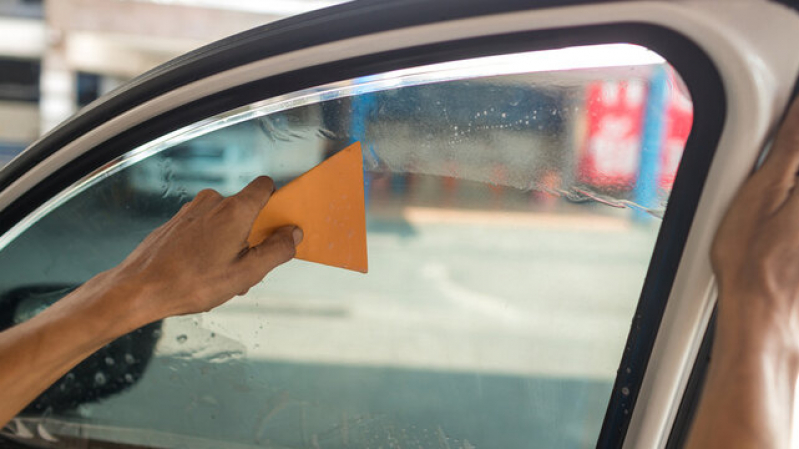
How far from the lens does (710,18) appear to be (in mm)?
836

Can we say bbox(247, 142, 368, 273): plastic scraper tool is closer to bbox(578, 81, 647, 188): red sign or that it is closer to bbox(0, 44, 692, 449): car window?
bbox(0, 44, 692, 449): car window

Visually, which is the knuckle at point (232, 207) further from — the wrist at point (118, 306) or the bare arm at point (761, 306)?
the bare arm at point (761, 306)

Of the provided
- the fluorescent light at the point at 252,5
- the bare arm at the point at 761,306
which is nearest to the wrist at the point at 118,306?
the bare arm at the point at 761,306

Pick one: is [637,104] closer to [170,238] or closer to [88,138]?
[170,238]

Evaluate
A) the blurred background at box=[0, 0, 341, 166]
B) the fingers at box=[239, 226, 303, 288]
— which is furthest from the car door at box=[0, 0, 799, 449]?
the blurred background at box=[0, 0, 341, 166]

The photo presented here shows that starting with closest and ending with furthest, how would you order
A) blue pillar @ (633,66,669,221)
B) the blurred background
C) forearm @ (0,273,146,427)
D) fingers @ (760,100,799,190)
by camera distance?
1. fingers @ (760,100,799,190)
2. blue pillar @ (633,66,669,221)
3. forearm @ (0,273,146,427)
4. the blurred background

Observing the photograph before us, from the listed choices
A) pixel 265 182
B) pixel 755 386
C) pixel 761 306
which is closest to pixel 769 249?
pixel 761 306

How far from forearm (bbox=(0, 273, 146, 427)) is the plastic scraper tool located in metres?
0.26

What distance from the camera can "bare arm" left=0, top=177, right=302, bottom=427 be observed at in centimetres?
105

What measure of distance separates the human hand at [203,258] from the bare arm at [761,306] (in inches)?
27.4

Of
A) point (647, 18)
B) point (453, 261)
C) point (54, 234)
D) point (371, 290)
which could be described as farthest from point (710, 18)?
point (54, 234)

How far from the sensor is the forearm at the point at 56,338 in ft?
3.42

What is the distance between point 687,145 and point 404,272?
0.74m

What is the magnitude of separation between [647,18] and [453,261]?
58 cm
